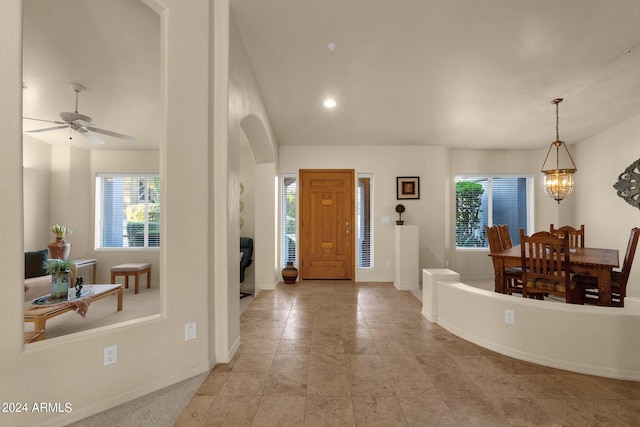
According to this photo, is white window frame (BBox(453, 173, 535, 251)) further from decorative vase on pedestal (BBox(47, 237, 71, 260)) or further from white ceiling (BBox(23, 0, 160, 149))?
decorative vase on pedestal (BBox(47, 237, 71, 260))

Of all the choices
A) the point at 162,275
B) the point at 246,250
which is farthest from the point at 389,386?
the point at 246,250

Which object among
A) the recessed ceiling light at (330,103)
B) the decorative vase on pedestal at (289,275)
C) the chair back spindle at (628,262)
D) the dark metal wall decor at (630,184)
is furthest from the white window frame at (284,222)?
the dark metal wall decor at (630,184)

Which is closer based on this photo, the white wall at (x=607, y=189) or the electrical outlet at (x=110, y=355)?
the electrical outlet at (x=110, y=355)

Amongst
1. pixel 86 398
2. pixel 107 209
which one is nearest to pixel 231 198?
pixel 86 398

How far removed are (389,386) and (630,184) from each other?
5164mm

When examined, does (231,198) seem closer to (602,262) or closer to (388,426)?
(388,426)

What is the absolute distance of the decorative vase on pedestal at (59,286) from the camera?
2814 mm

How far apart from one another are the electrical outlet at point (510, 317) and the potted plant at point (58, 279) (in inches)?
165

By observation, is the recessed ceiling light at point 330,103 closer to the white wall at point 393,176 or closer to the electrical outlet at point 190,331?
the white wall at point 393,176

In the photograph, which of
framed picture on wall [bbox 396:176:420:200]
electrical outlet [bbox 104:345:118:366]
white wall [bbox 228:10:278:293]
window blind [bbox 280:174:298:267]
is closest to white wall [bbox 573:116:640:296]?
framed picture on wall [bbox 396:176:420:200]

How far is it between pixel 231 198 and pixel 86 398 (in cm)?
156

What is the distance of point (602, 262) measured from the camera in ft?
9.14

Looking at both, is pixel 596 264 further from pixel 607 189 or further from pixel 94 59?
pixel 94 59

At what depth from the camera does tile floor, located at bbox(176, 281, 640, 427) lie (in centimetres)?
165
